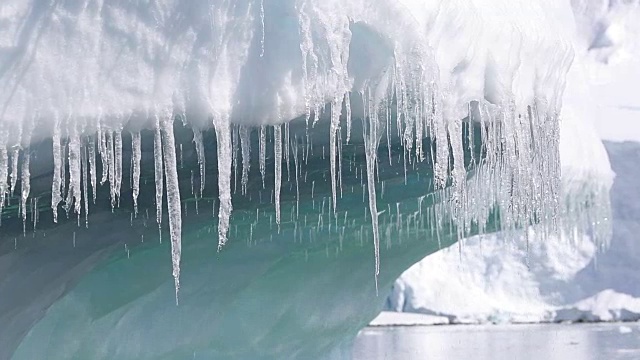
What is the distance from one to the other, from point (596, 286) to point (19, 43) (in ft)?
70.2

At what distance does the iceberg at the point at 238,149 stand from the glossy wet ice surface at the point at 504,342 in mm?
6544

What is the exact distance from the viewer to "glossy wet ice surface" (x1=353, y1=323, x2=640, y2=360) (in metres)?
13.7

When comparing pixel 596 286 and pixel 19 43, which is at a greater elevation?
pixel 19 43

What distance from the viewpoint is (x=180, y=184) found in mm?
4891

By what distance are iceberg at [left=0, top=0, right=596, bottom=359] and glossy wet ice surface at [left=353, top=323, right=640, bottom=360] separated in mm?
6544

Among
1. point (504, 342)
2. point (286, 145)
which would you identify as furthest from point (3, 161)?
point (504, 342)

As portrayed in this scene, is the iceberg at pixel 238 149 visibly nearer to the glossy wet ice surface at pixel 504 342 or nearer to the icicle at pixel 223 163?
the icicle at pixel 223 163

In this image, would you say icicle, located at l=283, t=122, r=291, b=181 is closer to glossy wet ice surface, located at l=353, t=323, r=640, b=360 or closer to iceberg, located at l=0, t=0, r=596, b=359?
iceberg, located at l=0, t=0, r=596, b=359

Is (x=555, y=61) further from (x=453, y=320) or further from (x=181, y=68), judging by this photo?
(x=453, y=320)

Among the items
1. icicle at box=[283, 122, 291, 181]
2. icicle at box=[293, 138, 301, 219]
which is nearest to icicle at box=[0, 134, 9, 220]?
icicle at box=[283, 122, 291, 181]

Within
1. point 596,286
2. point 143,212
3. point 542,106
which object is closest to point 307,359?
point 143,212

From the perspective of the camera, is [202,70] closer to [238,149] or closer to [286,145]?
[286,145]

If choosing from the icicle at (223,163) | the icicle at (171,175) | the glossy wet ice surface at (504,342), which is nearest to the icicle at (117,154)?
the icicle at (171,175)

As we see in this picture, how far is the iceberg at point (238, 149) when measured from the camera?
353 cm
